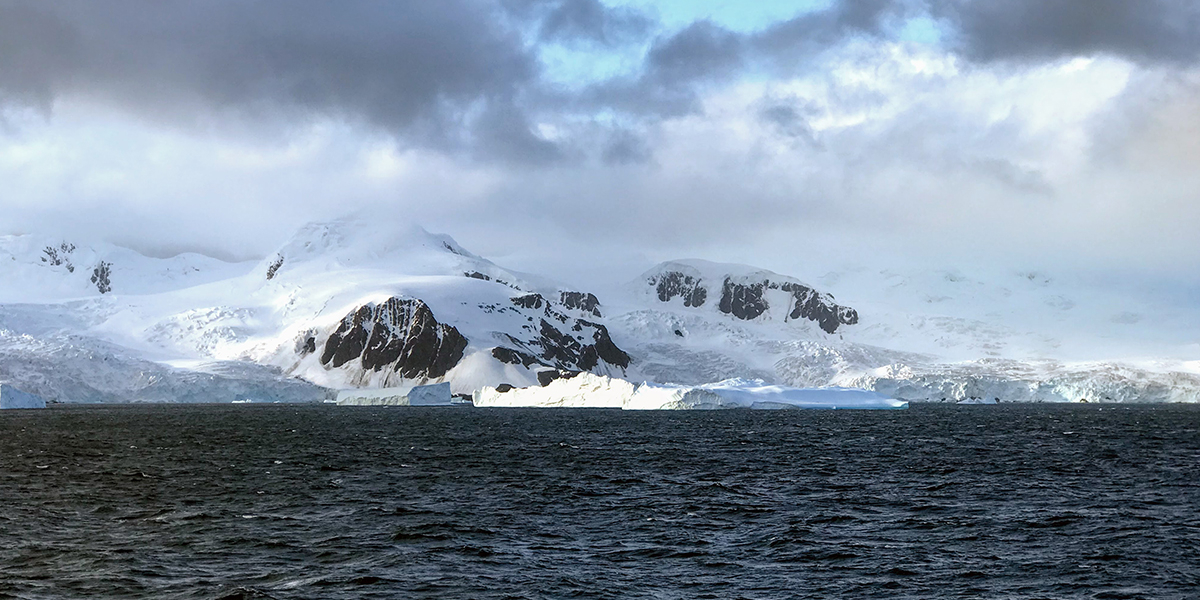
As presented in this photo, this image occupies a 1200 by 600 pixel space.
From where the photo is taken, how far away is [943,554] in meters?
37.6

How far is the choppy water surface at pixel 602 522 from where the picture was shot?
33000mm

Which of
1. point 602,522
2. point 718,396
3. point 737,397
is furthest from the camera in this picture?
point 737,397

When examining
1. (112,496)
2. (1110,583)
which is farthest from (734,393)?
(1110,583)

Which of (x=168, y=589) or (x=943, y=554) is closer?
(x=168, y=589)

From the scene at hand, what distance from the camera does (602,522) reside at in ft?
148

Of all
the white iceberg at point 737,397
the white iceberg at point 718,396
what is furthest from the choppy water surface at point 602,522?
the white iceberg at point 718,396

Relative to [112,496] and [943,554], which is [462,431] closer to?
[112,496]

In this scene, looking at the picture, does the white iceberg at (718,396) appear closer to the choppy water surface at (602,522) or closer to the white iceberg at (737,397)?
the white iceberg at (737,397)

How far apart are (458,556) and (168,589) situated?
30.6 ft

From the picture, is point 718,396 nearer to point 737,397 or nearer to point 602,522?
point 737,397

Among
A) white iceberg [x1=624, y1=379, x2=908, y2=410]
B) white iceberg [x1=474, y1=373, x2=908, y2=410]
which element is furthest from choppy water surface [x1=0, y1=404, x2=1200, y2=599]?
white iceberg [x1=474, y1=373, x2=908, y2=410]

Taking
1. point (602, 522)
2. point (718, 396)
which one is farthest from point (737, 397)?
point (602, 522)

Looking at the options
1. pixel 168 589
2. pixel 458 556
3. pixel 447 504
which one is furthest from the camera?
pixel 447 504

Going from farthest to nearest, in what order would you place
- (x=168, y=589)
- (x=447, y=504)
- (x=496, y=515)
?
(x=447, y=504)
(x=496, y=515)
(x=168, y=589)
